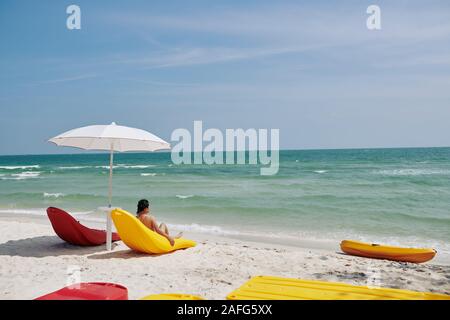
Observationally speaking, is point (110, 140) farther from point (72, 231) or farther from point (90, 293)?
point (90, 293)

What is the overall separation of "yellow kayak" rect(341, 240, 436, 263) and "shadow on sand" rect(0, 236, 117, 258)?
461 centimetres

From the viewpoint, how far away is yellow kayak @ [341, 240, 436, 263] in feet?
23.3

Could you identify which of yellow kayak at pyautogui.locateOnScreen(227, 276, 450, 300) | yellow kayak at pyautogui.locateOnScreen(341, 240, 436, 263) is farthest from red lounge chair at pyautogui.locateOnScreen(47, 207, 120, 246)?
yellow kayak at pyautogui.locateOnScreen(341, 240, 436, 263)

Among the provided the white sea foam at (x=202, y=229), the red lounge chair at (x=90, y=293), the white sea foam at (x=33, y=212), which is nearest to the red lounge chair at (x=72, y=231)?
the red lounge chair at (x=90, y=293)

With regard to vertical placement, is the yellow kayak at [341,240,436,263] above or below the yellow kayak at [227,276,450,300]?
below

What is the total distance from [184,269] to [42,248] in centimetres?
292

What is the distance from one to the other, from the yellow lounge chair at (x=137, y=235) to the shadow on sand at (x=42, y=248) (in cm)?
90

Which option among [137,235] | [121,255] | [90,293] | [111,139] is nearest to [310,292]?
[90,293]

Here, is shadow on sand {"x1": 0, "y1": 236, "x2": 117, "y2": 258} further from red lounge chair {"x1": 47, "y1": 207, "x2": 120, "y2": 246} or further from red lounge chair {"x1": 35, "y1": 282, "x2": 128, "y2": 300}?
red lounge chair {"x1": 35, "y1": 282, "x2": 128, "y2": 300}

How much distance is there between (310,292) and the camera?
379 cm

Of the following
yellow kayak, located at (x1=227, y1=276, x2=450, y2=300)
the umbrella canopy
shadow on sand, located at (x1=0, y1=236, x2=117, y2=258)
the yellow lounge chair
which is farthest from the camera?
shadow on sand, located at (x1=0, y1=236, x2=117, y2=258)

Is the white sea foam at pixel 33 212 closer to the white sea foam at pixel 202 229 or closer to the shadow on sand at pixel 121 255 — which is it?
the white sea foam at pixel 202 229

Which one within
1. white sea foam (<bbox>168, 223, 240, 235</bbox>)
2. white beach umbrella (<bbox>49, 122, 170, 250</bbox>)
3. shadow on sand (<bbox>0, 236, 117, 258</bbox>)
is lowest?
white sea foam (<bbox>168, 223, 240, 235</bbox>)
